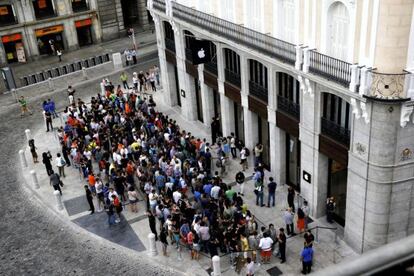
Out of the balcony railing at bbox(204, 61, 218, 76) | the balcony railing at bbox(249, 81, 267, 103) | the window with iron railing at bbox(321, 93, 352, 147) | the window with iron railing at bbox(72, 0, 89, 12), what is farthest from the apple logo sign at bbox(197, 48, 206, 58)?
the window with iron railing at bbox(72, 0, 89, 12)

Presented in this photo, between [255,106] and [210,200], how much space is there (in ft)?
22.5

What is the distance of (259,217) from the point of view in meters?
25.1

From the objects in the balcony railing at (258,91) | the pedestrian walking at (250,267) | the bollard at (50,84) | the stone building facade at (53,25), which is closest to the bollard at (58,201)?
the pedestrian walking at (250,267)

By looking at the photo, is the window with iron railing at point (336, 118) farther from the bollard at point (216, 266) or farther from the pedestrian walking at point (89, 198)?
the pedestrian walking at point (89, 198)

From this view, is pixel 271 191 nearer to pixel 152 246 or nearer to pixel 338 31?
pixel 152 246

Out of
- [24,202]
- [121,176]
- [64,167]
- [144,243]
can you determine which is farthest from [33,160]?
[144,243]

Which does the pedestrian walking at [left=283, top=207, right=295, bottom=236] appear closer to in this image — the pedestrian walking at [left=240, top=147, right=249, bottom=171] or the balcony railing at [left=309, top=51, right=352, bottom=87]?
the pedestrian walking at [left=240, top=147, right=249, bottom=171]

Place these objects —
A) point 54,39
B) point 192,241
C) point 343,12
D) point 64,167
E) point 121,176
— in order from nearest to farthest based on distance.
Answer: point 343,12 < point 192,241 < point 121,176 < point 64,167 < point 54,39

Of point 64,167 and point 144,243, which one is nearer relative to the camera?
point 144,243

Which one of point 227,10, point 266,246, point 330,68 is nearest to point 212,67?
point 227,10

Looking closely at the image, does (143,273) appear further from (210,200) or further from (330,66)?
(330,66)

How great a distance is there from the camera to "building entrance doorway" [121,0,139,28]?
206 feet

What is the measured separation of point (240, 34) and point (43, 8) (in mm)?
34270

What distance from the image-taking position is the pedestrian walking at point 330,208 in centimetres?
2298
